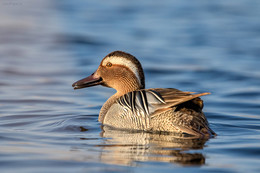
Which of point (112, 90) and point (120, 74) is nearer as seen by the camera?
point (120, 74)

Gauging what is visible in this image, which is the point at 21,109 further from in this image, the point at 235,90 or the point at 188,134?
the point at 235,90

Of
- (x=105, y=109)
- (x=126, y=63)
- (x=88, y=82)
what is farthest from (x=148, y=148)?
(x=88, y=82)

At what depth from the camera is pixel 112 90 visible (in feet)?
36.2

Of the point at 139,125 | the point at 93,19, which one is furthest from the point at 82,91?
the point at 93,19

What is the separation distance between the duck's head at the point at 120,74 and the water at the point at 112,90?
2.03ft

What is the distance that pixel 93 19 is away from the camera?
840 inches

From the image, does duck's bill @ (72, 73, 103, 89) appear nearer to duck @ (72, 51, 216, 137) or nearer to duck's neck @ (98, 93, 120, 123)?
duck's neck @ (98, 93, 120, 123)

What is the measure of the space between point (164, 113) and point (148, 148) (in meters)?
0.96

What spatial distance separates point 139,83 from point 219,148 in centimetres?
216

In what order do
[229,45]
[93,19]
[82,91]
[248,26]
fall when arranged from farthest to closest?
[93,19] < [248,26] < [229,45] < [82,91]

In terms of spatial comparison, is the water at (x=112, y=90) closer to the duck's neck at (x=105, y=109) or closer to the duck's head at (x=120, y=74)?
the duck's neck at (x=105, y=109)

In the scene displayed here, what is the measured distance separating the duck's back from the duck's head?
65cm

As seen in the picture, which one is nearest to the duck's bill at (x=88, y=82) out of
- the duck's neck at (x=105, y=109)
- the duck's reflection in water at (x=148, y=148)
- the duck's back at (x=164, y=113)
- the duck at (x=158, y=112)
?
the duck's neck at (x=105, y=109)

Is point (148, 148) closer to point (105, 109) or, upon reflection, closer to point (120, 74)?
point (105, 109)
